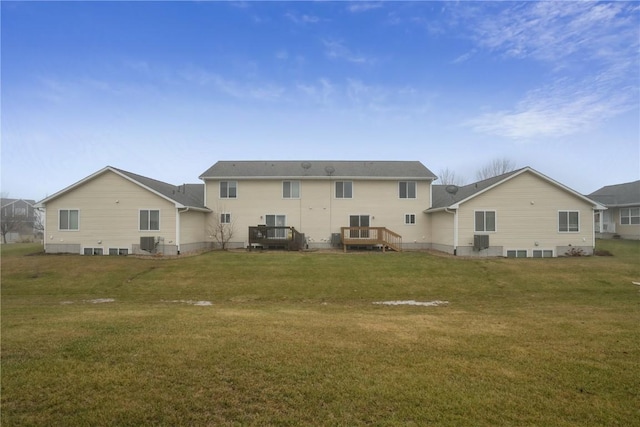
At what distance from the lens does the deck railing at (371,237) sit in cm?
2412

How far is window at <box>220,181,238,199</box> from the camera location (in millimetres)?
26031

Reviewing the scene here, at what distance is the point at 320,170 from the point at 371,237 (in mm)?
6408

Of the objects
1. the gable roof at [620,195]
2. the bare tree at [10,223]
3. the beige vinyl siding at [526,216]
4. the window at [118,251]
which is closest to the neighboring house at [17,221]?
the bare tree at [10,223]

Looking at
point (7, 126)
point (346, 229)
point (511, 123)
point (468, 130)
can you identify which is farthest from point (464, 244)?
point (7, 126)

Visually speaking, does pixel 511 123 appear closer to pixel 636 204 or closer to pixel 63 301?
pixel 636 204

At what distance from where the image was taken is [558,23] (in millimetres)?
14375

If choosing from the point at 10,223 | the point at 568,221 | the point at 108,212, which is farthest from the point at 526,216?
the point at 10,223

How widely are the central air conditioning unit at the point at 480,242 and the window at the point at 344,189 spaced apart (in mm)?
9088

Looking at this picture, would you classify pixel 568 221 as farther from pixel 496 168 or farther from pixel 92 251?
pixel 496 168

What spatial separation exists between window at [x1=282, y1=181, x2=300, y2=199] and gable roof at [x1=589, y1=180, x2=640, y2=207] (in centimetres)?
2754

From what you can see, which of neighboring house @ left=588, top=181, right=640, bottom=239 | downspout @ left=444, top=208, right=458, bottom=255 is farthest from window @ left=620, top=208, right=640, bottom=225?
downspout @ left=444, top=208, right=458, bottom=255

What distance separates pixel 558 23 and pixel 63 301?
71.5 ft

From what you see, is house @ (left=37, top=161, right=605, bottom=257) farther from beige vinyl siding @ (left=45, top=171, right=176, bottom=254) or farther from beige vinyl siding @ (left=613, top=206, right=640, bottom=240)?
beige vinyl siding @ (left=613, top=206, right=640, bottom=240)

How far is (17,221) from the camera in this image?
48.3 metres
